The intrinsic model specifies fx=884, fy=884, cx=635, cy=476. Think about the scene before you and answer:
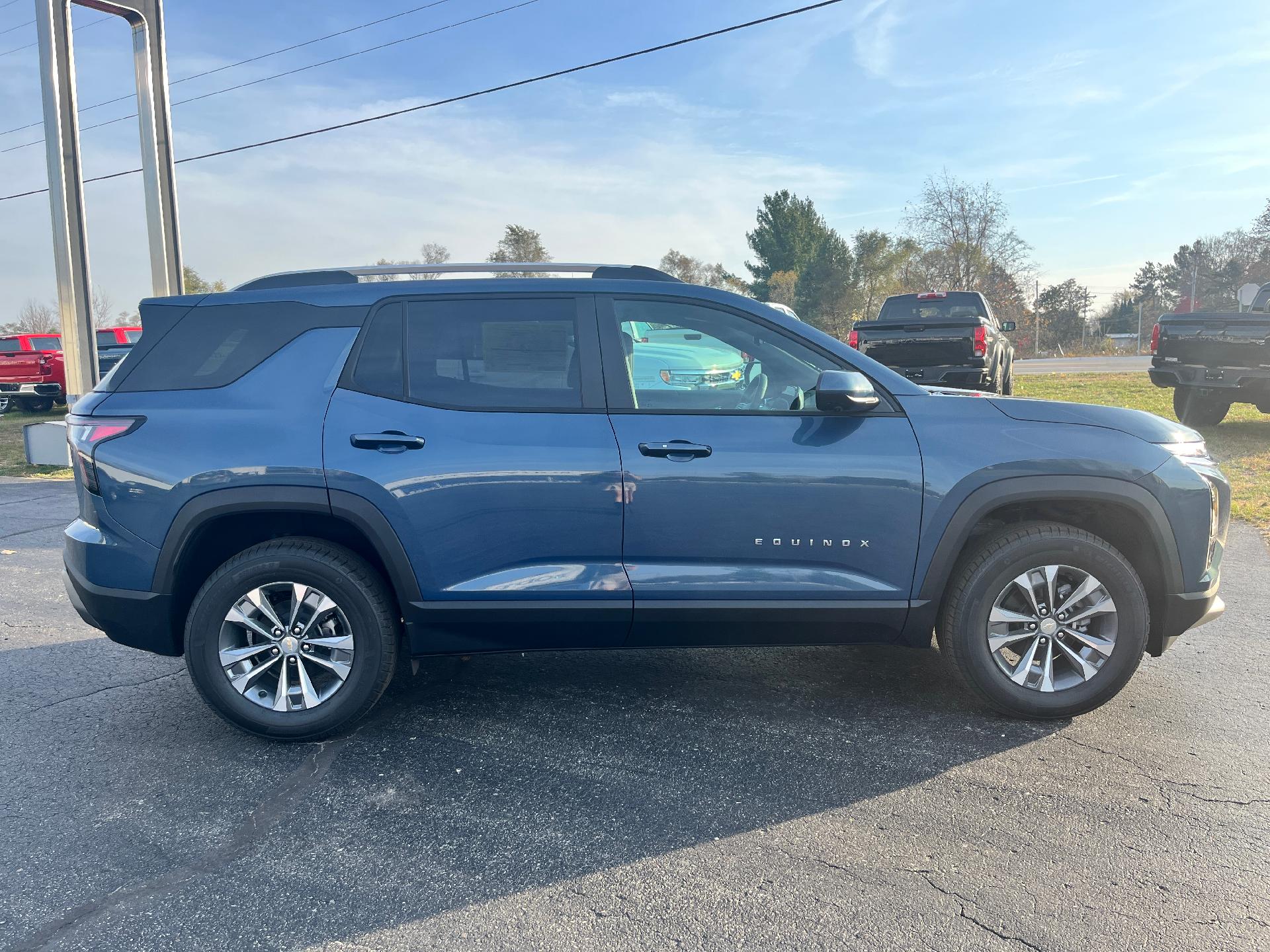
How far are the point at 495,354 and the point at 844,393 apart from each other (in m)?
1.39

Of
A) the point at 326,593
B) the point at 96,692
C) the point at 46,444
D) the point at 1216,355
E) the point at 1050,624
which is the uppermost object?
the point at 1216,355

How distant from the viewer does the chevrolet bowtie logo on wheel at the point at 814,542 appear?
3.42m

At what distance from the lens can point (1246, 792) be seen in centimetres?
307

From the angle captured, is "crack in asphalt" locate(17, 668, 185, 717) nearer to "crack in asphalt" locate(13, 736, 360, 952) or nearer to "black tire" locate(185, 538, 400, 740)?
"black tire" locate(185, 538, 400, 740)

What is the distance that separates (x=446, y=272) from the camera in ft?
12.3

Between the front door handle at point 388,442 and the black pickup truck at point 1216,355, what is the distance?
10.00m

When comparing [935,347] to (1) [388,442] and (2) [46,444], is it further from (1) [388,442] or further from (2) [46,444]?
(2) [46,444]

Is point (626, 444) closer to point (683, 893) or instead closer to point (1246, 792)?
point (683, 893)

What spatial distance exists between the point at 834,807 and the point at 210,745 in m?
2.46

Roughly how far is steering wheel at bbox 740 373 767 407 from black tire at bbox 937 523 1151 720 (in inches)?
42.5

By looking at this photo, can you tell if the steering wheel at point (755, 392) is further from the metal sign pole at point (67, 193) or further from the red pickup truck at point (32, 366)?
the red pickup truck at point (32, 366)

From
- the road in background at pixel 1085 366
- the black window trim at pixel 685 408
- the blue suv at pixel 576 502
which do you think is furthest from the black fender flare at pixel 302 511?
the road in background at pixel 1085 366

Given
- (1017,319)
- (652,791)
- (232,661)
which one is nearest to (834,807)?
(652,791)

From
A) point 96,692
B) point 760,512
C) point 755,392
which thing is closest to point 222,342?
point 96,692
